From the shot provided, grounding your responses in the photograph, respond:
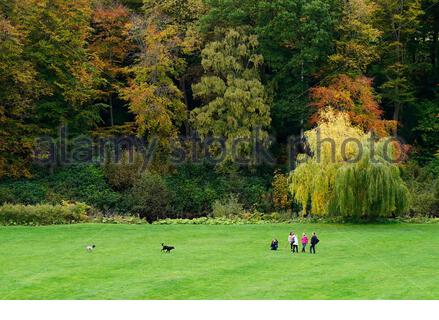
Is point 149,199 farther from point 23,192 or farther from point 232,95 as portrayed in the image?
point 232,95

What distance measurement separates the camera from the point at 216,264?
26.1 meters

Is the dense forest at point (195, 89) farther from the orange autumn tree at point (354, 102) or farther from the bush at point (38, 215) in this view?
the bush at point (38, 215)

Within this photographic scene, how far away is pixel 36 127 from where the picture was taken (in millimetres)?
47750

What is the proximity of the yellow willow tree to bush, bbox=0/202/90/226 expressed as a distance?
13.7 m

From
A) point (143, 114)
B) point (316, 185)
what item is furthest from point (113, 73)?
point (316, 185)

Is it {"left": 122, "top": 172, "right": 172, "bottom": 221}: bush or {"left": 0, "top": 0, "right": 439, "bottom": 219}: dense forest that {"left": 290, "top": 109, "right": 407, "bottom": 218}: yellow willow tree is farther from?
{"left": 122, "top": 172, "right": 172, "bottom": 221}: bush

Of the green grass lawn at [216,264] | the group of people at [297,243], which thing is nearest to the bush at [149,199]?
the green grass lawn at [216,264]

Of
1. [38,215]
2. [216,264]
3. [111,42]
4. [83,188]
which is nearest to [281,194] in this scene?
[83,188]

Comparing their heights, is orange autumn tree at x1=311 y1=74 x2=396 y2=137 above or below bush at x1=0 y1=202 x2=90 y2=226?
above

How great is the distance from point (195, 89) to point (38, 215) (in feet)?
50.0

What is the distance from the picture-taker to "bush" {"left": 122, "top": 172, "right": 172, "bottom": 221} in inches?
1805

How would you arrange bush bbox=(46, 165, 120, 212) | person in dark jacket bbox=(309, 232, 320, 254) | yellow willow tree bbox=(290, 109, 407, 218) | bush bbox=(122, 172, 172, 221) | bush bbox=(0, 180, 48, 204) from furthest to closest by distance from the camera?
bush bbox=(46, 165, 120, 212)
bush bbox=(122, 172, 172, 221)
bush bbox=(0, 180, 48, 204)
yellow willow tree bbox=(290, 109, 407, 218)
person in dark jacket bbox=(309, 232, 320, 254)

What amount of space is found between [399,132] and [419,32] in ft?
28.2

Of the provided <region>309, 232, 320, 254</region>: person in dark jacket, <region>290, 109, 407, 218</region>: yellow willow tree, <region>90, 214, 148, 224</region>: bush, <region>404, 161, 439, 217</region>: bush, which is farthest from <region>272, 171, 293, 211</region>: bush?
<region>309, 232, 320, 254</region>: person in dark jacket
